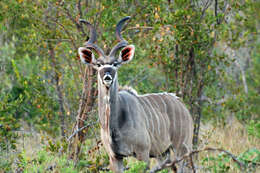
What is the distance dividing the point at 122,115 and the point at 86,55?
0.65 metres

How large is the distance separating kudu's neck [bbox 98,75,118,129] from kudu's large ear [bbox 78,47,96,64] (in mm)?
309

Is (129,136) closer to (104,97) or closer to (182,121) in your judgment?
(104,97)

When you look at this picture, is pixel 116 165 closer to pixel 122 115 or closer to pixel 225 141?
pixel 122 115

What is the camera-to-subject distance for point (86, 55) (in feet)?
13.8

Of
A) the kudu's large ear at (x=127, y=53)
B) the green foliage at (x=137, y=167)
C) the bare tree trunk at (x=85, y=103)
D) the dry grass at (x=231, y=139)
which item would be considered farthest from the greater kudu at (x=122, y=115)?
the dry grass at (x=231, y=139)

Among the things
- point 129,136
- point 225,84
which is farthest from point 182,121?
point 225,84

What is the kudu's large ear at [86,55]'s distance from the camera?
4.16 m

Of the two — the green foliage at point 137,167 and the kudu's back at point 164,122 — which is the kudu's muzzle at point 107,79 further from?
the green foliage at point 137,167

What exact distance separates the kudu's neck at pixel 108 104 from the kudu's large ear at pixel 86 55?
0.31m

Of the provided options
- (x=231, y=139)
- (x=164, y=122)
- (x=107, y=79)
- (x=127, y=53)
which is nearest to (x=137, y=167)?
(x=107, y=79)

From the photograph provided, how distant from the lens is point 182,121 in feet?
16.2

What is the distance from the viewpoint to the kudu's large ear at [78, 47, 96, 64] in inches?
164

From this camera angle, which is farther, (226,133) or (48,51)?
(226,133)

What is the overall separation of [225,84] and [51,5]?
3686 mm
